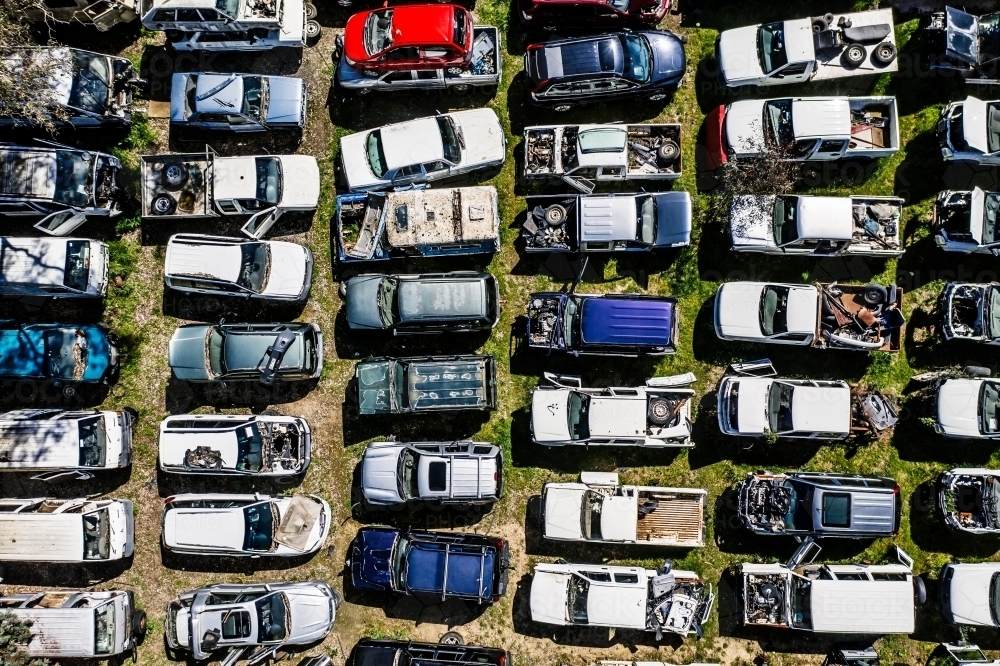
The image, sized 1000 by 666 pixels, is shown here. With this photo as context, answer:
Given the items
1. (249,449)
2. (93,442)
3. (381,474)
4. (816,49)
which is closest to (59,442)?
(93,442)

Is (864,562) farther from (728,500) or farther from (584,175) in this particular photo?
(584,175)

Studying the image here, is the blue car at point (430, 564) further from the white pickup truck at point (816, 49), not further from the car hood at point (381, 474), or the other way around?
the white pickup truck at point (816, 49)

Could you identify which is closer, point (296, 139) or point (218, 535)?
point (218, 535)

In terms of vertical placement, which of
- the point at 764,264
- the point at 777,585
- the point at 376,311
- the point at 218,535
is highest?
the point at 764,264

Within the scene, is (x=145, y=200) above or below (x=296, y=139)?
below

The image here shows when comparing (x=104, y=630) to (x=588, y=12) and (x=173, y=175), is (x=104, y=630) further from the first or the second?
(x=588, y=12)

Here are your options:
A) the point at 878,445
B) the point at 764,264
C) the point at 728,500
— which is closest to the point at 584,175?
the point at 764,264

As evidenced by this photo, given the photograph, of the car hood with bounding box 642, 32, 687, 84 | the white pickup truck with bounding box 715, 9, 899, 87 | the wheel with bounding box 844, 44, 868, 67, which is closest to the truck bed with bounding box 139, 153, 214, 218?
the car hood with bounding box 642, 32, 687, 84

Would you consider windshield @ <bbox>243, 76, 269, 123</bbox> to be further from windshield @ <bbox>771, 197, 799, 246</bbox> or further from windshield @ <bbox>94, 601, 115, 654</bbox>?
windshield @ <bbox>771, 197, 799, 246</bbox>

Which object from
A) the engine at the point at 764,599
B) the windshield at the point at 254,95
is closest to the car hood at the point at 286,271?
the windshield at the point at 254,95
